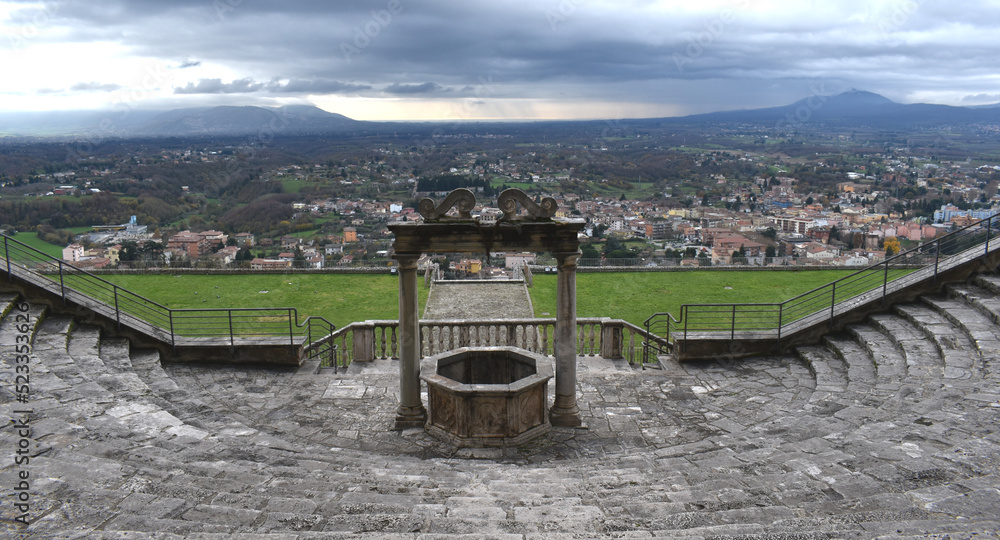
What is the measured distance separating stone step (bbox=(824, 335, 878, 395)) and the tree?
1400 cm

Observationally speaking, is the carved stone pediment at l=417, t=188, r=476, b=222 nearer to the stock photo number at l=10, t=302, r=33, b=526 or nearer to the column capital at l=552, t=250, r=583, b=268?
the column capital at l=552, t=250, r=583, b=268

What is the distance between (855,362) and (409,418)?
6.74 metres

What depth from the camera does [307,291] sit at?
1766 cm

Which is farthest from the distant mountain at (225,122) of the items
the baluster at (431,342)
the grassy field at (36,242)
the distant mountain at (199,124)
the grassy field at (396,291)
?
the baluster at (431,342)

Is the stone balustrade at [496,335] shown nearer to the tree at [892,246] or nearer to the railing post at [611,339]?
the railing post at [611,339]

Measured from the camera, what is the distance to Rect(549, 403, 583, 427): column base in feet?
24.2

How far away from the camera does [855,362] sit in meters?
8.66

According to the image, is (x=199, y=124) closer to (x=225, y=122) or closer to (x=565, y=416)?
(x=225, y=122)

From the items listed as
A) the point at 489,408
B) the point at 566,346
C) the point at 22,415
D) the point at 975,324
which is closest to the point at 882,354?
the point at 975,324

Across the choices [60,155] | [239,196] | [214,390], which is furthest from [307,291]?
[60,155]

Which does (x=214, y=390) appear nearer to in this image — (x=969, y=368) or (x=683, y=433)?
(x=683, y=433)

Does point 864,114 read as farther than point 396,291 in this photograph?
Yes

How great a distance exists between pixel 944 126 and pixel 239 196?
105260mm

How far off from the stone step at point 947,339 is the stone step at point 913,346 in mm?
74
